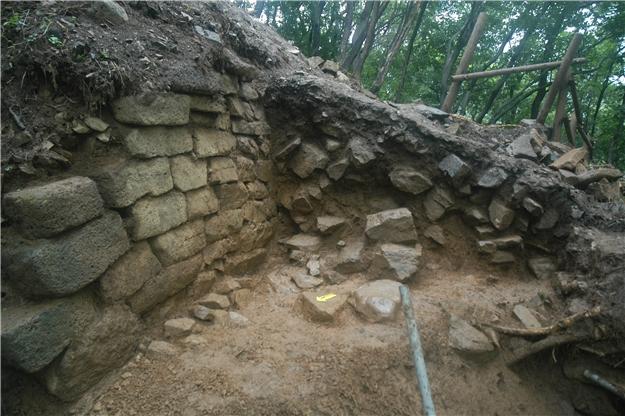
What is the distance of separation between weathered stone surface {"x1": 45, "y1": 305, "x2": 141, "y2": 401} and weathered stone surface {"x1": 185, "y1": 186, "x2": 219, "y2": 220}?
896mm

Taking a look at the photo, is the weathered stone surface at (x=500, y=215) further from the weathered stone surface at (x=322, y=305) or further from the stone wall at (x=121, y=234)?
the stone wall at (x=121, y=234)

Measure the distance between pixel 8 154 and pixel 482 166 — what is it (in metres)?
3.94

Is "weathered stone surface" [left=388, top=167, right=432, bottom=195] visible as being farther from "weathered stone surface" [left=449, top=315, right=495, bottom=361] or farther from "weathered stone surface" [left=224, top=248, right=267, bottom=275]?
"weathered stone surface" [left=224, top=248, right=267, bottom=275]

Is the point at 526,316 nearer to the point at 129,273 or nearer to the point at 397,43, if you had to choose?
the point at 129,273

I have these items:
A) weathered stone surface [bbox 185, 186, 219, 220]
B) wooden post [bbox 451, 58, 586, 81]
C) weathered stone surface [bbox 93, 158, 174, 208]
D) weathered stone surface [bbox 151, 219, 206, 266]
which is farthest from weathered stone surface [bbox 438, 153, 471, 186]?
weathered stone surface [bbox 93, 158, 174, 208]

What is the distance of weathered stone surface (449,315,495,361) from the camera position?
107 inches

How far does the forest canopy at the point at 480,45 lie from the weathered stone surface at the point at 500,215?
4.21 metres

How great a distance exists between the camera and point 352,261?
3537 mm

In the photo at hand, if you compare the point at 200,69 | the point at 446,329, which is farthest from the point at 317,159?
the point at 446,329

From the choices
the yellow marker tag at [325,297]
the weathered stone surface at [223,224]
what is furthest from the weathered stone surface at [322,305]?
the weathered stone surface at [223,224]

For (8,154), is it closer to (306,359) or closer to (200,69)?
(200,69)

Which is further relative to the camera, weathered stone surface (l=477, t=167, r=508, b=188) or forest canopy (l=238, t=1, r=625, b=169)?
forest canopy (l=238, t=1, r=625, b=169)

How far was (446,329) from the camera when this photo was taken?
288 centimetres

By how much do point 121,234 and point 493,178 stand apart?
3467mm
